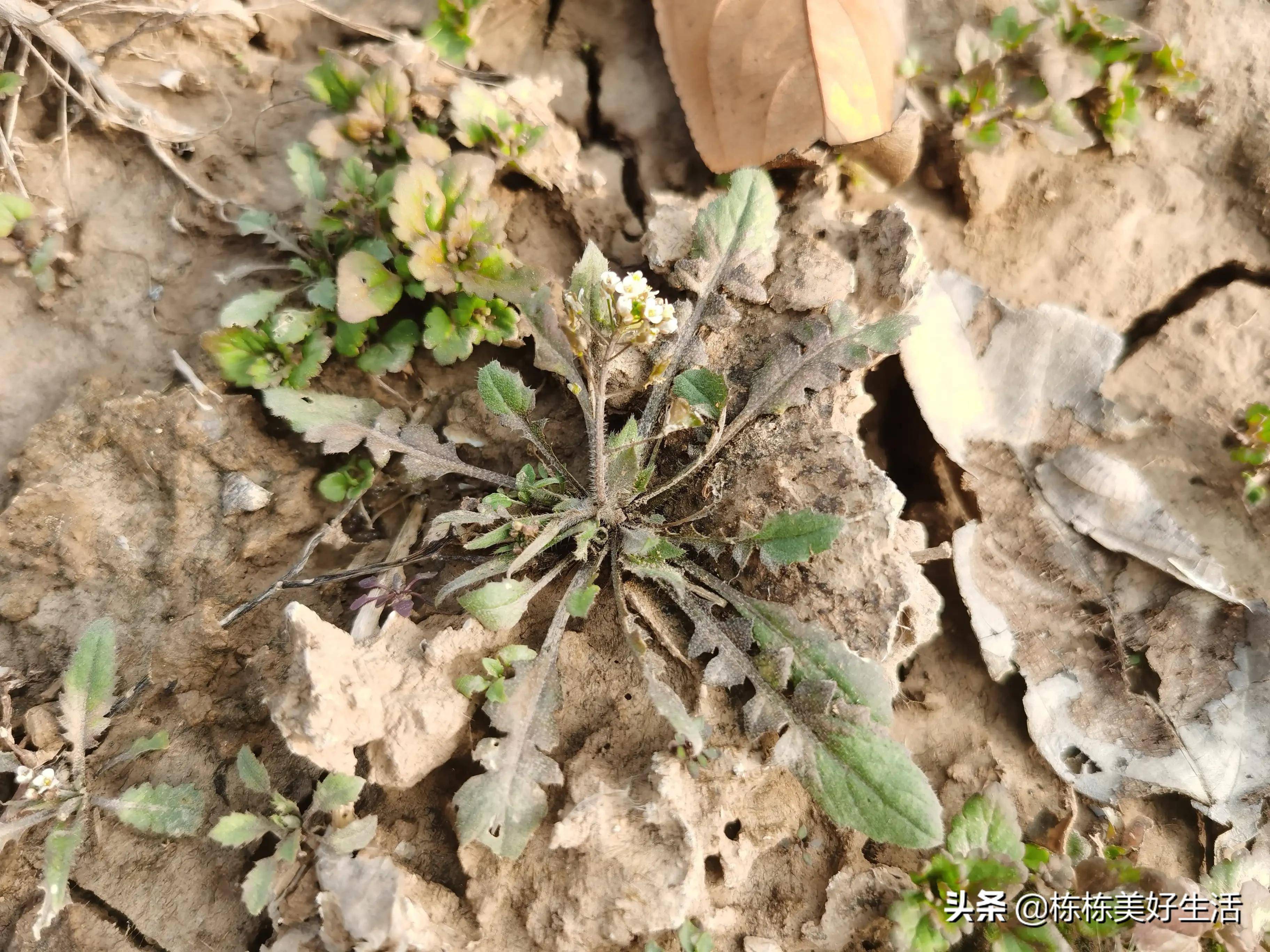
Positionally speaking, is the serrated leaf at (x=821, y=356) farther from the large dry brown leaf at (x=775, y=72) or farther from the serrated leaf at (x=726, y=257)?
the large dry brown leaf at (x=775, y=72)

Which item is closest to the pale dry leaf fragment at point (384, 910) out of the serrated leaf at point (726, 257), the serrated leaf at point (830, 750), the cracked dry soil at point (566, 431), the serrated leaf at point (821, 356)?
the cracked dry soil at point (566, 431)

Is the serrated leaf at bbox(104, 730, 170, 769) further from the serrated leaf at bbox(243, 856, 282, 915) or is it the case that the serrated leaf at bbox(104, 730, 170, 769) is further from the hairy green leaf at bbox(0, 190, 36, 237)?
the hairy green leaf at bbox(0, 190, 36, 237)

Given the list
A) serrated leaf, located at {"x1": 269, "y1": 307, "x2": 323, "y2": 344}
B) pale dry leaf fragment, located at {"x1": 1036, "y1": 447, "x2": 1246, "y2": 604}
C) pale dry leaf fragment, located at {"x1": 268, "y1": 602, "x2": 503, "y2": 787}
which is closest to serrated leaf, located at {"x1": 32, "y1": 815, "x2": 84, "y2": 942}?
pale dry leaf fragment, located at {"x1": 268, "y1": 602, "x2": 503, "y2": 787}

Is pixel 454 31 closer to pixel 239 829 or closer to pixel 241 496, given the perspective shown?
pixel 241 496

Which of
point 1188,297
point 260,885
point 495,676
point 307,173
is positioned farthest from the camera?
point 1188,297

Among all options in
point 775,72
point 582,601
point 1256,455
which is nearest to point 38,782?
point 582,601
